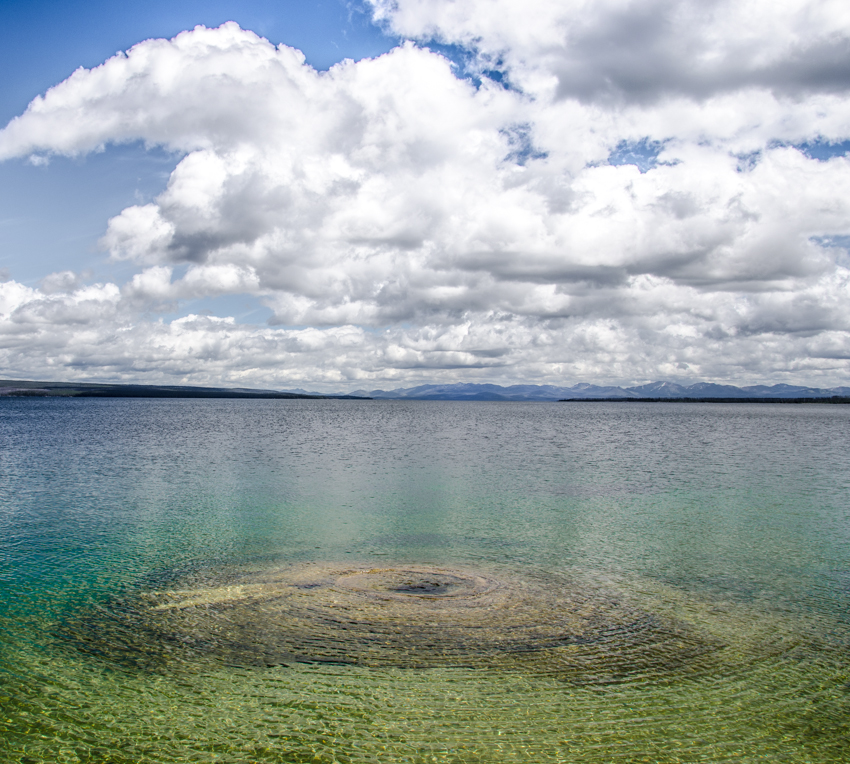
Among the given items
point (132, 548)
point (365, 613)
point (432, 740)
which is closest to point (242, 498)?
point (132, 548)

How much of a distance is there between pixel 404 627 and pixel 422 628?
42 centimetres

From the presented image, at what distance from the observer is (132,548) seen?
2098 cm

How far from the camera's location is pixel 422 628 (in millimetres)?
13695

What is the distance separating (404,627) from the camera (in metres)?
13.7

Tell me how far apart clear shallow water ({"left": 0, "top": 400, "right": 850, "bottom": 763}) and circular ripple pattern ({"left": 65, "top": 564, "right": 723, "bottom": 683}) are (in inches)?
2.8

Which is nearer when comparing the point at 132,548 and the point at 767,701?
the point at 767,701

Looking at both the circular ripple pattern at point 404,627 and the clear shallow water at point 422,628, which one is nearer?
the clear shallow water at point 422,628

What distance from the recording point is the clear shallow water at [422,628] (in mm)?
9500

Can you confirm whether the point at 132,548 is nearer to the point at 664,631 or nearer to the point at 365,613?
the point at 365,613

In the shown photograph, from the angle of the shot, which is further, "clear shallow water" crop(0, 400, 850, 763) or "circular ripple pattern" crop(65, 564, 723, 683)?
"circular ripple pattern" crop(65, 564, 723, 683)

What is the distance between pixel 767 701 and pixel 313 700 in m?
8.21

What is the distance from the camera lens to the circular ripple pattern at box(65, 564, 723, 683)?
1209cm

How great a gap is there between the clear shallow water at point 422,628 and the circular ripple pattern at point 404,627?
71mm

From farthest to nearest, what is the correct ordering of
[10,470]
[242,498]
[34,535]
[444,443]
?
[444,443] → [10,470] → [242,498] → [34,535]
